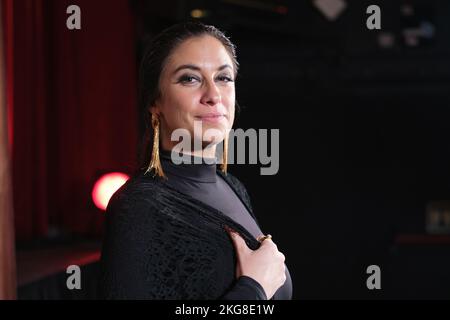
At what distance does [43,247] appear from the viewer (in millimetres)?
2807

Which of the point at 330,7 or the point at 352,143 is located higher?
the point at 330,7

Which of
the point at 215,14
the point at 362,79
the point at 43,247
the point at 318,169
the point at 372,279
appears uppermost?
the point at 215,14

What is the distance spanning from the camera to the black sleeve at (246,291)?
868 mm

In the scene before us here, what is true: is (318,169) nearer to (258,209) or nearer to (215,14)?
(258,209)

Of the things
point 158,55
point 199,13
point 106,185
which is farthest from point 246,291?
point 199,13

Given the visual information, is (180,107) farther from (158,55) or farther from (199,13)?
(199,13)

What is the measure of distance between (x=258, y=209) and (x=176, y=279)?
2.89 m

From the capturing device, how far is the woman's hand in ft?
2.98

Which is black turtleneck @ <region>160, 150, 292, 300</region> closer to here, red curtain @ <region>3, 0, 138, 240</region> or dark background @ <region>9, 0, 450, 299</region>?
red curtain @ <region>3, 0, 138, 240</region>

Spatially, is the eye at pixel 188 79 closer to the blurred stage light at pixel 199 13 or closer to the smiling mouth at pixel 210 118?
the smiling mouth at pixel 210 118

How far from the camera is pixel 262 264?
3.02ft

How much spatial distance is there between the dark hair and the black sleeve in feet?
0.92

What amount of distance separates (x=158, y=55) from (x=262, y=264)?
389mm
